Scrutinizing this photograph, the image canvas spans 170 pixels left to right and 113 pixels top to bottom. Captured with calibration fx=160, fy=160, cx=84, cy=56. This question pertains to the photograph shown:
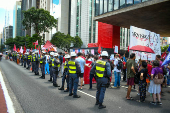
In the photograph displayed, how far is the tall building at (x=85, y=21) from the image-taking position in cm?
5319

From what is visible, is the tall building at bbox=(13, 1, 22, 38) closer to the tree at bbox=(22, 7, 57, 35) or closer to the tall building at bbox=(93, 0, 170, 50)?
the tree at bbox=(22, 7, 57, 35)

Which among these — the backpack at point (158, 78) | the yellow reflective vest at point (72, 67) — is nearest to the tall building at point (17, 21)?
the yellow reflective vest at point (72, 67)

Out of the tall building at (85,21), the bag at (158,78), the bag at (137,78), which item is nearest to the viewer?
the bag at (158,78)

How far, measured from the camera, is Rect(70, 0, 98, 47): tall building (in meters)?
53.2

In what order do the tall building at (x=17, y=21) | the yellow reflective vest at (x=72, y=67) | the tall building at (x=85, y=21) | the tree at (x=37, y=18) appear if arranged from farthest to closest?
the tall building at (x=17, y=21), the tall building at (x=85, y=21), the tree at (x=37, y=18), the yellow reflective vest at (x=72, y=67)

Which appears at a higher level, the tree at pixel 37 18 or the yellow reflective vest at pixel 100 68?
the tree at pixel 37 18

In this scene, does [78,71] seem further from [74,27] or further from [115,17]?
[74,27]

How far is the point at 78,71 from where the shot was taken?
6.79 m

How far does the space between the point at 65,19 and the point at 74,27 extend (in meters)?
6.44

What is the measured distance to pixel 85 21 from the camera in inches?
2099

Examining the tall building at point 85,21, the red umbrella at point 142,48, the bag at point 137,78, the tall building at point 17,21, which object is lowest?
the bag at point 137,78

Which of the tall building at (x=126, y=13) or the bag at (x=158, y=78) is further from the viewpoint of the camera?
the tall building at (x=126, y=13)

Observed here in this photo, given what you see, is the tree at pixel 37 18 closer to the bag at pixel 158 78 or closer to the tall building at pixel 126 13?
the tall building at pixel 126 13

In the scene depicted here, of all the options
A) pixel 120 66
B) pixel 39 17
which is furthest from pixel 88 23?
pixel 120 66
